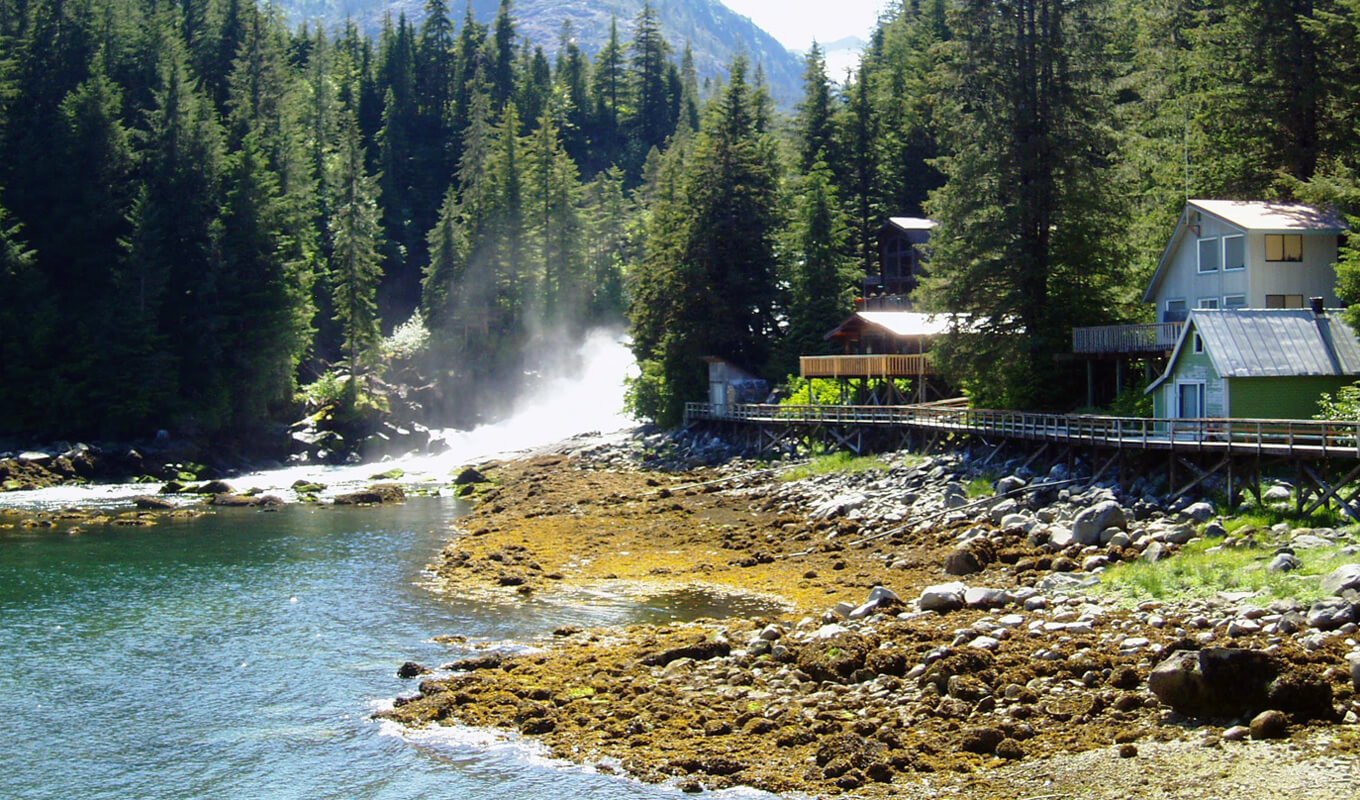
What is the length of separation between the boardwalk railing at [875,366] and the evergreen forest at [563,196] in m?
6.73

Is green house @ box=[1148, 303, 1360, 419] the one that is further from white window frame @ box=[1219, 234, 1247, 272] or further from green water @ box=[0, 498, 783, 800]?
green water @ box=[0, 498, 783, 800]

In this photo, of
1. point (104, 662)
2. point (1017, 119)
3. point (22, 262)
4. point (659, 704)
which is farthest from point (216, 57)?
point (659, 704)

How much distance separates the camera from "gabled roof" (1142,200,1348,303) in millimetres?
36719

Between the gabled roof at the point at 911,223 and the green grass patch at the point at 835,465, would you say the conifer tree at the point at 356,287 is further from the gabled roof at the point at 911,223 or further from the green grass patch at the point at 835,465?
the green grass patch at the point at 835,465

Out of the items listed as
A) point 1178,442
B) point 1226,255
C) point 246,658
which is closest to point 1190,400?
point 1178,442

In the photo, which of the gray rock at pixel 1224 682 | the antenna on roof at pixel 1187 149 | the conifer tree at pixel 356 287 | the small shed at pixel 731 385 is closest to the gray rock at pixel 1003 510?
the gray rock at pixel 1224 682

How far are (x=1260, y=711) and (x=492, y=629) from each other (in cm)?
1425

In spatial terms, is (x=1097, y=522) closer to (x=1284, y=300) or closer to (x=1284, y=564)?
(x=1284, y=564)

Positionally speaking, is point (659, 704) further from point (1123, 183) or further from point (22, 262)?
point (22, 262)

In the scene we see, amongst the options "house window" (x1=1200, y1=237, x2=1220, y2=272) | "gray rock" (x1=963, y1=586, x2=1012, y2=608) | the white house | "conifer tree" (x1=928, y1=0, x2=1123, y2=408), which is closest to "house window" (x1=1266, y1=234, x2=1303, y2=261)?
the white house

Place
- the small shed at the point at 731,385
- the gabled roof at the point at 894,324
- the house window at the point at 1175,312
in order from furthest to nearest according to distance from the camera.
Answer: the small shed at the point at 731,385 < the gabled roof at the point at 894,324 < the house window at the point at 1175,312

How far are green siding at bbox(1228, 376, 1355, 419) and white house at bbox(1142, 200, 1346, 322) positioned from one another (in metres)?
6.50

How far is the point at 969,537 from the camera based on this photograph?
98.1 feet

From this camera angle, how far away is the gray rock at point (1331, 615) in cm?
1798
